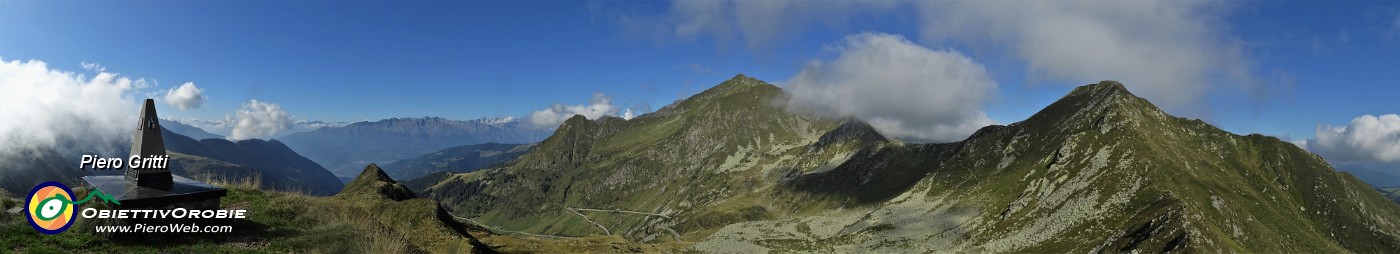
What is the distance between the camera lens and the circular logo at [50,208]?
22.4 meters

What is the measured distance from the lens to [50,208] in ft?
74.2

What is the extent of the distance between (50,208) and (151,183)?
369cm

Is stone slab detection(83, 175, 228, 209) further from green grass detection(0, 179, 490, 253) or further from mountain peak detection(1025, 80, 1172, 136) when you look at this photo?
mountain peak detection(1025, 80, 1172, 136)

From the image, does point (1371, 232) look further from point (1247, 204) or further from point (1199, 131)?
point (1199, 131)

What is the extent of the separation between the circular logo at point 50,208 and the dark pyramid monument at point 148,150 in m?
3.01

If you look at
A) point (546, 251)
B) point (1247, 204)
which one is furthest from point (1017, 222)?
point (546, 251)

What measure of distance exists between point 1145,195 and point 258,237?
6075 inches

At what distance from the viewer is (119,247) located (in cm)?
2217

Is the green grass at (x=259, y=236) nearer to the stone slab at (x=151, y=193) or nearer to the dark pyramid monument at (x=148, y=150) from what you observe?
the stone slab at (x=151, y=193)

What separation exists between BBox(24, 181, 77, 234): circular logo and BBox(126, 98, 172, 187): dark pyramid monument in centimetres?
301

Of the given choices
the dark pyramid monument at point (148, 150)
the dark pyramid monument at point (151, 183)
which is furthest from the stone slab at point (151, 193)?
the dark pyramid monument at point (148, 150)

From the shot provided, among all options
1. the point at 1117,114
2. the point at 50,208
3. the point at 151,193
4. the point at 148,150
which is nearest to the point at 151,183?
the point at 148,150

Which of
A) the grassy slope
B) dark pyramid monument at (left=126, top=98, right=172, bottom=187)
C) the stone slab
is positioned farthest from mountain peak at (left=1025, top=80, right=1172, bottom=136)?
dark pyramid monument at (left=126, top=98, right=172, bottom=187)

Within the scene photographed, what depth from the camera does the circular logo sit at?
22.4 m
